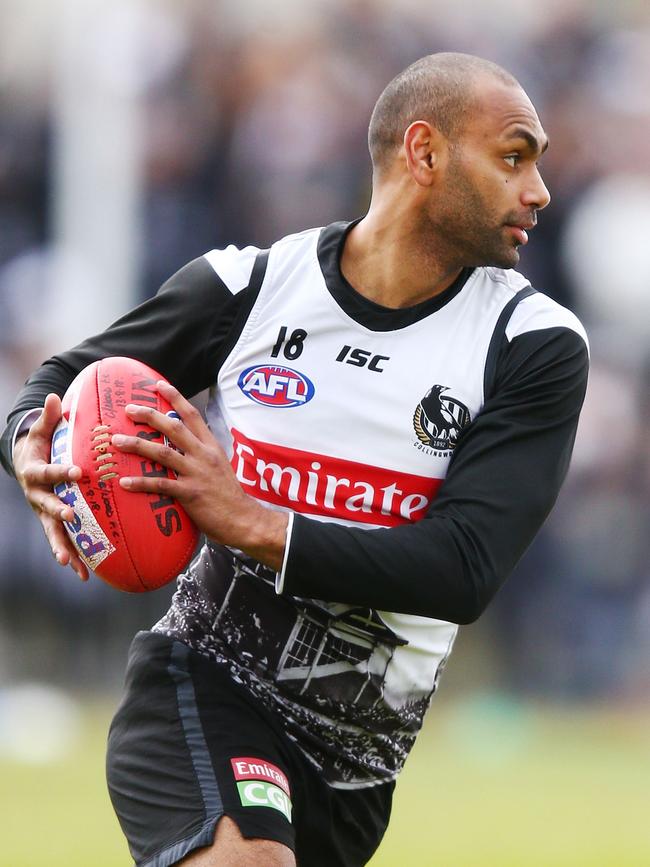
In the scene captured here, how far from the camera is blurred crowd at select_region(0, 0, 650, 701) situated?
1053 cm

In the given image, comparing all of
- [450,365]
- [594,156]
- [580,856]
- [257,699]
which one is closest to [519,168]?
[450,365]

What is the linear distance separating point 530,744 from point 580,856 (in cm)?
254

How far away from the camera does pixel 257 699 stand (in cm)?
418

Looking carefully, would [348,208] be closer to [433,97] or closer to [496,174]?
[433,97]

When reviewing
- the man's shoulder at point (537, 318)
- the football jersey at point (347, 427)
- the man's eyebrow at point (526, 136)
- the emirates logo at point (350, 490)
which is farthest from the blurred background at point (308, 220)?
the man's eyebrow at point (526, 136)

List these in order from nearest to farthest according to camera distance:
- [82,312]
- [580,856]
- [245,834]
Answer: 1. [245,834]
2. [580,856]
3. [82,312]

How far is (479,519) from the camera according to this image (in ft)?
12.7

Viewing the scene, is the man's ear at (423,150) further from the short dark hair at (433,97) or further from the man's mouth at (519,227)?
the man's mouth at (519,227)

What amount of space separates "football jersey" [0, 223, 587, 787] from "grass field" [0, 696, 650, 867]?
324 cm

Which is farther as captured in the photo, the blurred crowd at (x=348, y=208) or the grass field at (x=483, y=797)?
the blurred crowd at (x=348, y=208)

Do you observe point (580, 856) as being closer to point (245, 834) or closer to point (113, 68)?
point (245, 834)

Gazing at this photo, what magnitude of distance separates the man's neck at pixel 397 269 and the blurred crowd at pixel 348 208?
6265 mm

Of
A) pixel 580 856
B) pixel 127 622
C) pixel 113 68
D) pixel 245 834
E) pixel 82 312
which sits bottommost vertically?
pixel 127 622

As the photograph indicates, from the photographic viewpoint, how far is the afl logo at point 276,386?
4.19m
